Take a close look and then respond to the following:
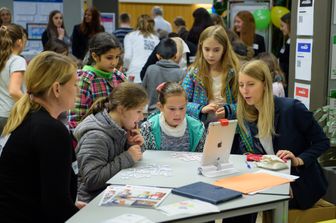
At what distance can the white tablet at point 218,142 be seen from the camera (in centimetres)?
293

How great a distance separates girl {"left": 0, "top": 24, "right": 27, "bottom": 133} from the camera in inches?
171

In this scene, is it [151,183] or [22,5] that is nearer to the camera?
[151,183]

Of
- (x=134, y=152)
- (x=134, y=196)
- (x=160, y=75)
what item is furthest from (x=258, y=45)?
(x=134, y=196)

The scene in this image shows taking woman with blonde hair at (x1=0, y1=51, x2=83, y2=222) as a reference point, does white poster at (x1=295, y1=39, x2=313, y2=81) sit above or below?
above

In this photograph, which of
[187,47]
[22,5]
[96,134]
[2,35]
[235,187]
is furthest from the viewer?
[22,5]

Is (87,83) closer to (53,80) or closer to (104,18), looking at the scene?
(53,80)

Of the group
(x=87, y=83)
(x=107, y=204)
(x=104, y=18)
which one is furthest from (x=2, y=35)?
(x=104, y=18)

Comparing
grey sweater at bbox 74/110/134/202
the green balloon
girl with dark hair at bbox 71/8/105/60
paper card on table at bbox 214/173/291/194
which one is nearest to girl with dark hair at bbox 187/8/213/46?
girl with dark hair at bbox 71/8/105/60

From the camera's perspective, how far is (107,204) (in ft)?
7.92

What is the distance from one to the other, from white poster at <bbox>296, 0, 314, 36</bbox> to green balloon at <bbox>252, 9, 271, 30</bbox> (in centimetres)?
334

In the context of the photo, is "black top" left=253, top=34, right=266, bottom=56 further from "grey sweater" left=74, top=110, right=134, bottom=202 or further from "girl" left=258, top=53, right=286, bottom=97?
"grey sweater" left=74, top=110, right=134, bottom=202

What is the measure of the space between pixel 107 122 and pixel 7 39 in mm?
1805

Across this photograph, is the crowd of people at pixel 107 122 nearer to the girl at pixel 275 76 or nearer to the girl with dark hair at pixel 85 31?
the girl at pixel 275 76

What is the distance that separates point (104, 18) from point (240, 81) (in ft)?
23.2
